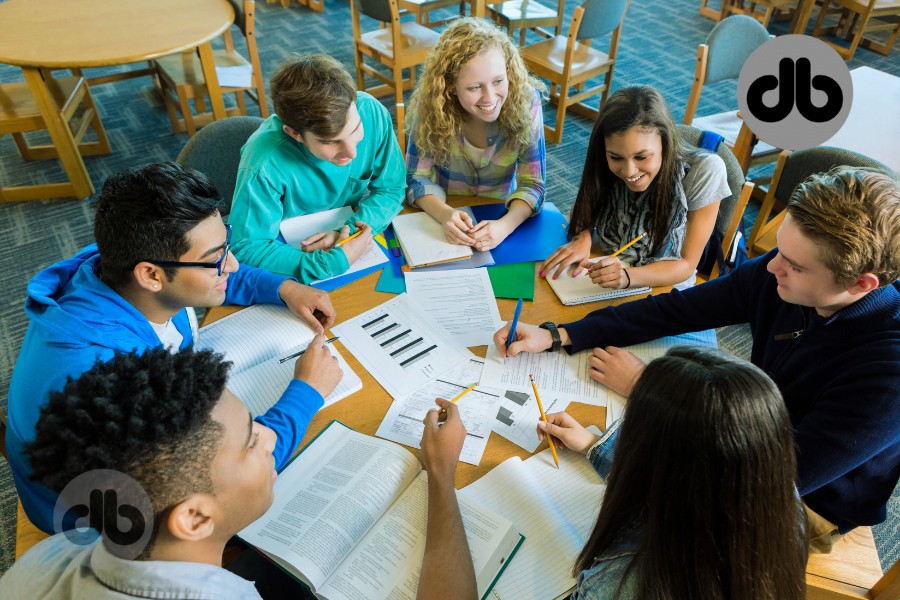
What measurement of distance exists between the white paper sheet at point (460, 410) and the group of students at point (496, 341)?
6cm

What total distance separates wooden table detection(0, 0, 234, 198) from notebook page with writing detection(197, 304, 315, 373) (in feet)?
6.57

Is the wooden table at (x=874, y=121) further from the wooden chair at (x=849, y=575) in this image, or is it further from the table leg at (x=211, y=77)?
the table leg at (x=211, y=77)

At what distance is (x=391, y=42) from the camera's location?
360 cm

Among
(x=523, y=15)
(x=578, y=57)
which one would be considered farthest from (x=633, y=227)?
(x=523, y=15)

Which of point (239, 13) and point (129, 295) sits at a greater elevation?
point (239, 13)

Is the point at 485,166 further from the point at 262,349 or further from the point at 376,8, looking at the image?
the point at 376,8

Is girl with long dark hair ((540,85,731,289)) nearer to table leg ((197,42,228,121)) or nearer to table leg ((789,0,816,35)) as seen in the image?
table leg ((197,42,228,121))

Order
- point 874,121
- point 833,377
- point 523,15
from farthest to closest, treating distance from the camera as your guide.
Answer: point 523,15, point 874,121, point 833,377

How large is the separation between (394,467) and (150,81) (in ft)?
14.4

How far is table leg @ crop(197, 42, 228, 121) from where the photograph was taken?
9.72 feet

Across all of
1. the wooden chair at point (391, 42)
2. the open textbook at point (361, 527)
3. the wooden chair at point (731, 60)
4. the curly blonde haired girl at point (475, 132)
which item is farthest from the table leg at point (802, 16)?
the open textbook at point (361, 527)

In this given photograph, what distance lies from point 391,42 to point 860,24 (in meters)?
3.65

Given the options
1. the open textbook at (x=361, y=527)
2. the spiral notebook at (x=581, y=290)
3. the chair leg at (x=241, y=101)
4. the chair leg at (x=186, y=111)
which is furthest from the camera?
the chair leg at (x=241, y=101)

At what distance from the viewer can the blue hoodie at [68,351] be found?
977mm
